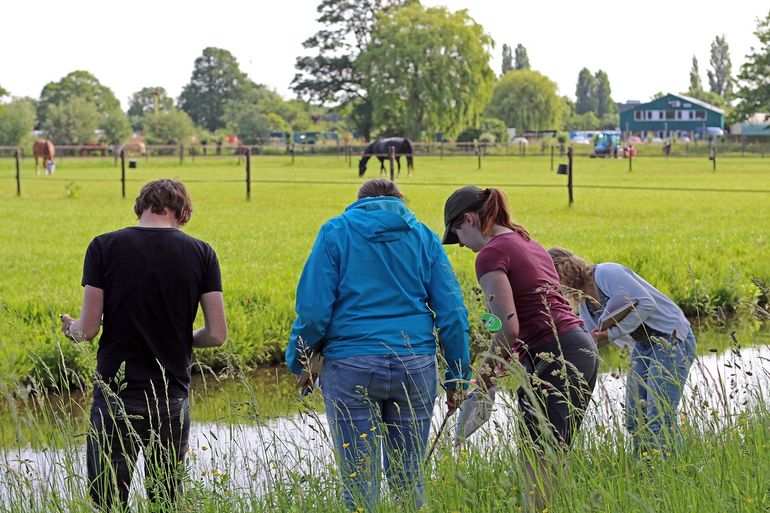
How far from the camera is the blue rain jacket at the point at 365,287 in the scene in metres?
4.37

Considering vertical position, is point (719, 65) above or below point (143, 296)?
above

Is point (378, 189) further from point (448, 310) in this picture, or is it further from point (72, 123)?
point (72, 123)

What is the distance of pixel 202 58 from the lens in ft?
491

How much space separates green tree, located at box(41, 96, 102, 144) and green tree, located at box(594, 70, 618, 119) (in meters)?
110

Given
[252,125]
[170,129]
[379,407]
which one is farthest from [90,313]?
[252,125]

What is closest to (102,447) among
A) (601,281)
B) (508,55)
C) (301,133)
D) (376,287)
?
(376,287)

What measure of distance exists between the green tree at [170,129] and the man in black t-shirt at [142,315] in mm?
98355

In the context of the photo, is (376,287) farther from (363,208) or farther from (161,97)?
(161,97)

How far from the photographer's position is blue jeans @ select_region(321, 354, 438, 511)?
4332mm

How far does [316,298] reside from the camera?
14.3ft

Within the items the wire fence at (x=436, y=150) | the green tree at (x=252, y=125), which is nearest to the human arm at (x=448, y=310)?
the wire fence at (x=436, y=150)

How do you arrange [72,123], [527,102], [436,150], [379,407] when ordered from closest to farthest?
[379,407]
[436,150]
[72,123]
[527,102]

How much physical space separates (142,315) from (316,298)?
0.69m

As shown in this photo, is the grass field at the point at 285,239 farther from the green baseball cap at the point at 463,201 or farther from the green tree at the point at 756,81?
the green tree at the point at 756,81
